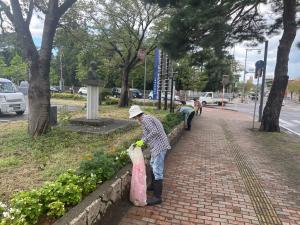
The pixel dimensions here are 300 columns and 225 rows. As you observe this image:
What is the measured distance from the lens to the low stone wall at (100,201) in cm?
318

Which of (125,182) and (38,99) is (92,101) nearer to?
(38,99)

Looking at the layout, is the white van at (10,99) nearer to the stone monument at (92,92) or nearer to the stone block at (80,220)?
the stone monument at (92,92)

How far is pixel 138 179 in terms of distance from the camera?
4.55 m

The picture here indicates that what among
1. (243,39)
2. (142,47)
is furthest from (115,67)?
(243,39)

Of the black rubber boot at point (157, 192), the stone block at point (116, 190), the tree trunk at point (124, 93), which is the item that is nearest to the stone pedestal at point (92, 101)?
the black rubber boot at point (157, 192)

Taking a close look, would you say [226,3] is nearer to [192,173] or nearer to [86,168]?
[192,173]

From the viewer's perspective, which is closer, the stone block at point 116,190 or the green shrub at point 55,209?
the green shrub at point 55,209

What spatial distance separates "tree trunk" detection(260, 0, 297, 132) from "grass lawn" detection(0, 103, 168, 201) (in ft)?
22.1

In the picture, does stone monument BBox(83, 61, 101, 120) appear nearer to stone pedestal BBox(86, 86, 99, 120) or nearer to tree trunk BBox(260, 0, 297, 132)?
stone pedestal BBox(86, 86, 99, 120)

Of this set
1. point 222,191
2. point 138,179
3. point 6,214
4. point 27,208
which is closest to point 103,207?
point 138,179

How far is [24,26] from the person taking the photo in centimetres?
820

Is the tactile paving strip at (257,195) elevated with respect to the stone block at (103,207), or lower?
lower

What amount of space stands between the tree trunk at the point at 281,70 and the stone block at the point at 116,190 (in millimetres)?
10458

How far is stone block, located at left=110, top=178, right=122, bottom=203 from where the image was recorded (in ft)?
13.9
